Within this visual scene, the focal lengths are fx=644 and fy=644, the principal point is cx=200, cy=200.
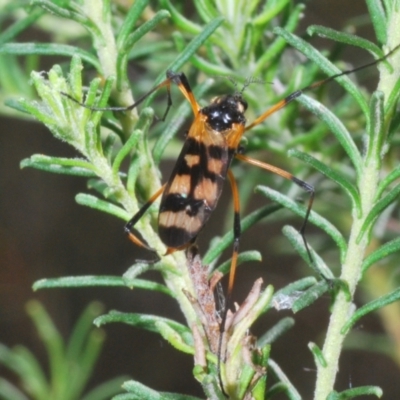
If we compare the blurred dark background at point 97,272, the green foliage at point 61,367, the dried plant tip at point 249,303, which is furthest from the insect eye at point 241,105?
the blurred dark background at point 97,272

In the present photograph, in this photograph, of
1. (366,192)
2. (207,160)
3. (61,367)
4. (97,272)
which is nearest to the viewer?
(366,192)

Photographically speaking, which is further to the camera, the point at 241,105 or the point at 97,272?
the point at 97,272

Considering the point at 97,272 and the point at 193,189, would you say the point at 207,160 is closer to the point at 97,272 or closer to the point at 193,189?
the point at 193,189

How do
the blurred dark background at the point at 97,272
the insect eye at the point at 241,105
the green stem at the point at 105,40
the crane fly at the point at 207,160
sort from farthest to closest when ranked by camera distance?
1. the blurred dark background at the point at 97,272
2. the insect eye at the point at 241,105
3. the crane fly at the point at 207,160
4. the green stem at the point at 105,40

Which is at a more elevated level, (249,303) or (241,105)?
(241,105)

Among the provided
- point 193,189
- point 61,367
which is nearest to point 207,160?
point 193,189

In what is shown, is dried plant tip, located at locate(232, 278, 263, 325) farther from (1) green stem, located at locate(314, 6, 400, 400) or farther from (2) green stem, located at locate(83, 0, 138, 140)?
(2) green stem, located at locate(83, 0, 138, 140)

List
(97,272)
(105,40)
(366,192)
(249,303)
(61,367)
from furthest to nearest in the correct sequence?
1. (97,272)
2. (61,367)
3. (105,40)
4. (366,192)
5. (249,303)

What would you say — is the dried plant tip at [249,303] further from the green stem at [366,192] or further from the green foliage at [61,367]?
the green foliage at [61,367]

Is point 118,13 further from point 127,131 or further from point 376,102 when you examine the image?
point 376,102
